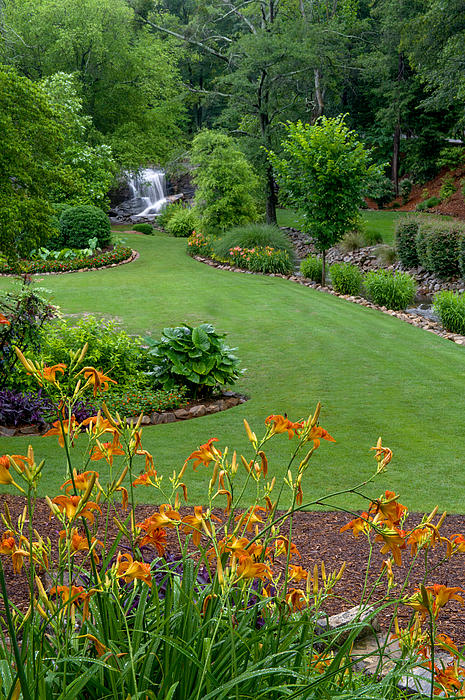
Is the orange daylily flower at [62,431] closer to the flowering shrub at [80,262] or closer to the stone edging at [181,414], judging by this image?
the stone edging at [181,414]

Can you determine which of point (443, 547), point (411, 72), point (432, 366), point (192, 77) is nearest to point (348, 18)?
point (411, 72)

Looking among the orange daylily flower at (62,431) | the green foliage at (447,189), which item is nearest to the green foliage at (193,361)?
the orange daylily flower at (62,431)

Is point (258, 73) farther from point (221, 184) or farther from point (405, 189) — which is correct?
point (405, 189)

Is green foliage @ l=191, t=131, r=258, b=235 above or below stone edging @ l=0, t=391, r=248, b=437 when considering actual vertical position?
above

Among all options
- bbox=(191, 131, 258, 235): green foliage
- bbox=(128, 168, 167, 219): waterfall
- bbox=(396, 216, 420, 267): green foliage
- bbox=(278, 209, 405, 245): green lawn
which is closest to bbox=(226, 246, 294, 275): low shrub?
bbox=(191, 131, 258, 235): green foliage

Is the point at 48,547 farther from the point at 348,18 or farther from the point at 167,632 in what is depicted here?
the point at 348,18

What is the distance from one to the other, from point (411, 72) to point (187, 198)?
12.7m

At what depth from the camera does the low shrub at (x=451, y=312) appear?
1086 centimetres

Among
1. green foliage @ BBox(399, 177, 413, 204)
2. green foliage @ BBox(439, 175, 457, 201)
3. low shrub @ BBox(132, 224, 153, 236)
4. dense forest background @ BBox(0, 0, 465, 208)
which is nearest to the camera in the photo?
dense forest background @ BBox(0, 0, 465, 208)

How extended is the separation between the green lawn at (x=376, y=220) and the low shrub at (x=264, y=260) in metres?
5.33

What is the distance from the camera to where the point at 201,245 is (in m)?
20.0

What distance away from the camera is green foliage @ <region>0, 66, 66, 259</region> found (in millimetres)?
6117

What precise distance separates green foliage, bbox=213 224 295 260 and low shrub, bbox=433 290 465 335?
741 cm

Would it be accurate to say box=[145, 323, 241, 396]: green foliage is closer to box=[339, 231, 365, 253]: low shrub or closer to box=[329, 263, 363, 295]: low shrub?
box=[329, 263, 363, 295]: low shrub
